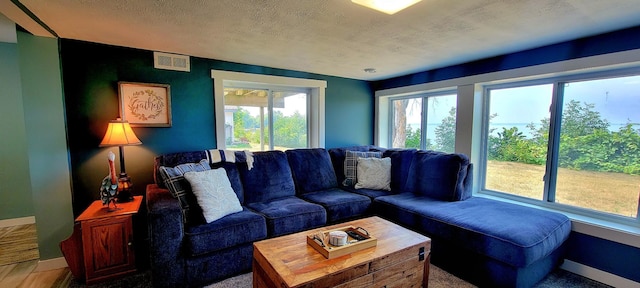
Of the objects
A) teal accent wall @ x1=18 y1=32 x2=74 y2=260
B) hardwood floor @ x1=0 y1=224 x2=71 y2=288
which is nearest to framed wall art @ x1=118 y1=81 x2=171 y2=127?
teal accent wall @ x1=18 y1=32 x2=74 y2=260

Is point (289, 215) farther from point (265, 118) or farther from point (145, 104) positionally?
point (145, 104)

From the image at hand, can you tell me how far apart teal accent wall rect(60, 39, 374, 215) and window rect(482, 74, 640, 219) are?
120 inches

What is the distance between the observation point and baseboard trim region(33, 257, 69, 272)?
241 centimetres

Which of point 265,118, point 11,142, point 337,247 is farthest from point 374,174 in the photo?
point 11,142

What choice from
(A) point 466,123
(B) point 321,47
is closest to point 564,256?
(A) point 466,123

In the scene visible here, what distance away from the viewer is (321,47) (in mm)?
2682

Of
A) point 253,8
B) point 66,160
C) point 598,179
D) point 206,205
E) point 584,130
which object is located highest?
point 253,8

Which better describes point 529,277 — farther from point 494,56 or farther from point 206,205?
point 206,205

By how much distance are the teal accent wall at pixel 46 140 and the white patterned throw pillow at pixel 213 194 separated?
1.18 meters

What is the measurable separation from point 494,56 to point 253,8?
2711 mm

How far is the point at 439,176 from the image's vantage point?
3.04 metres

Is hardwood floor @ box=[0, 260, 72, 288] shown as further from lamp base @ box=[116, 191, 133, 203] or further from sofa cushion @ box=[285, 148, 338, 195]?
sofa cushion @ box=[285, 148, 338, 195]

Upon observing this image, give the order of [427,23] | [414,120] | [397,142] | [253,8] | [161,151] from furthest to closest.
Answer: [397,142]
[414,120]
[161,151]
[427,23]
[253,8]

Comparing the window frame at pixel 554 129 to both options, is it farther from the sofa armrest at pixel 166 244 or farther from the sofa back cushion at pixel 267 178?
the sofa armrest at pixel 166 244
